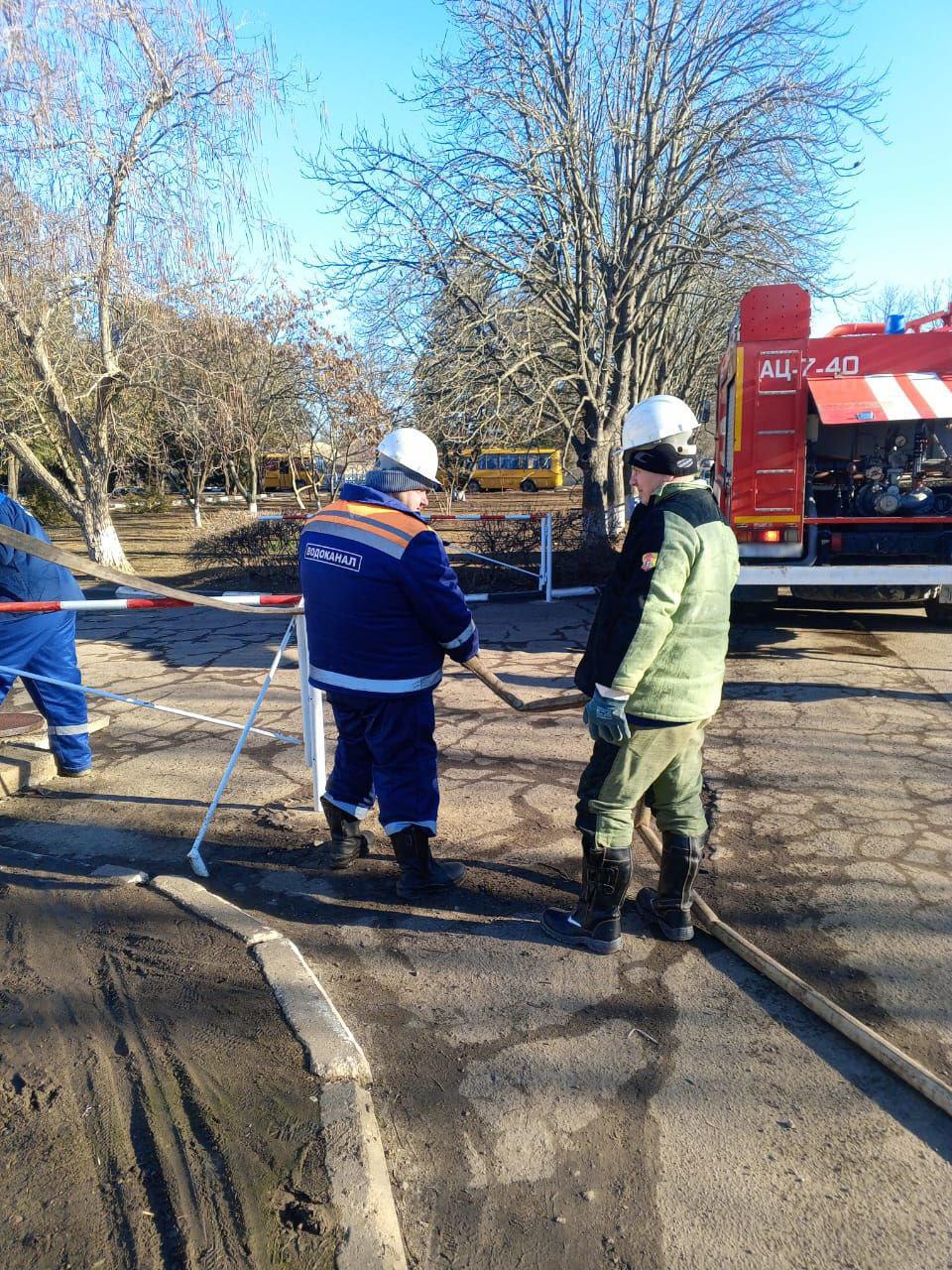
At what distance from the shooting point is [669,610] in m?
3.01

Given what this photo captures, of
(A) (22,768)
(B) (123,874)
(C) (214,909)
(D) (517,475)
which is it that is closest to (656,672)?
(C) (214,909)

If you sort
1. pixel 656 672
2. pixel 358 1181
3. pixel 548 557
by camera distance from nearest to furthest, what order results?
1. pixel 358 1181
2. pixel 656 672
3. pixel 548 557

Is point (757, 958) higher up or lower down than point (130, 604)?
lower down

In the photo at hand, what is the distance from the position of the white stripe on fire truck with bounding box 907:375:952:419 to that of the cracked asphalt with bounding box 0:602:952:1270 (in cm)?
276

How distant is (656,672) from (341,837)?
177 cm

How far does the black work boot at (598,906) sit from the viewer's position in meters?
3.24

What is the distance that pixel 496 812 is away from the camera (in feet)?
15.4

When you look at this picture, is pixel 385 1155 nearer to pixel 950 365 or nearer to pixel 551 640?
pixel 551 640

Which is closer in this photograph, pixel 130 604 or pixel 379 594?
pixel 379 594

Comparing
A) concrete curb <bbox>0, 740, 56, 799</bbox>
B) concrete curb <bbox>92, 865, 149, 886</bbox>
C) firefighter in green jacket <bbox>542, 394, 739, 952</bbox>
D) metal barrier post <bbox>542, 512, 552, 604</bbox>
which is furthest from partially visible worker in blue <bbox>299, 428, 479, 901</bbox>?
metal barrier post <bbox>542, 512, 552, 604</bbox>

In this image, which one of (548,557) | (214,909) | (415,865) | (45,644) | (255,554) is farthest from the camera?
(255,554)

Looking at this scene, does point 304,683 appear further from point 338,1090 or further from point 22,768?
point 338,1090

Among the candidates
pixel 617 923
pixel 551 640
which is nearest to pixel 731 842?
pixel 617 923

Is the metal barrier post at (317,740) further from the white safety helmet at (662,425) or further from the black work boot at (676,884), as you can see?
the white safety helmet at (662,425)
